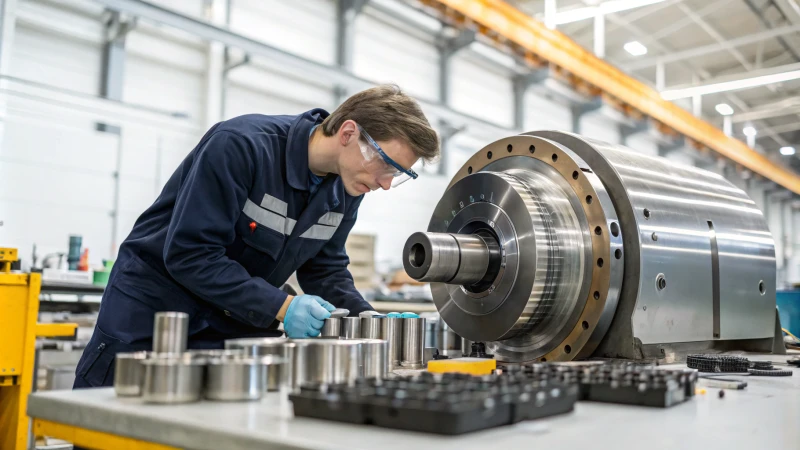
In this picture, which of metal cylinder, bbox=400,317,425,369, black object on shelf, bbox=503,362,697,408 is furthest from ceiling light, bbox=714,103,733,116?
black object on shelf, bbox=503,362,697,408

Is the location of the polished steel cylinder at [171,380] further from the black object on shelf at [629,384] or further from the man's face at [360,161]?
the man's face at [360,161]

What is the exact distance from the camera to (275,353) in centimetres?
81

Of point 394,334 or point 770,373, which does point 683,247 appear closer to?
point 770,373

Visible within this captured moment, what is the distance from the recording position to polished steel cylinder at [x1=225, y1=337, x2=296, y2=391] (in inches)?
30.0

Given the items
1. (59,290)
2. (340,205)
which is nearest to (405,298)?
(59,290)

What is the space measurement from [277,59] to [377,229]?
1957 millimetres

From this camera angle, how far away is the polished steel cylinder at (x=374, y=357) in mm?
836

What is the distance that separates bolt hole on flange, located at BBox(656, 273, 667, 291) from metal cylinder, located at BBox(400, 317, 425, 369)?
1.48ft

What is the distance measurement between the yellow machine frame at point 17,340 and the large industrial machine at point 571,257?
65.8 inches

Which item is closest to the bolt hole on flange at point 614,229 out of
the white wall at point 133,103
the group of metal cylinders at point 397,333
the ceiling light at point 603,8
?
the group of metal cylinders at point 397,333

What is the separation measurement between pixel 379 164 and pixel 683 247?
0.65 metres

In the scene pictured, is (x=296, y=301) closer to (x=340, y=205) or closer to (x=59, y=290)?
(x=340, y=205)

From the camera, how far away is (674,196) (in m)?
1.38

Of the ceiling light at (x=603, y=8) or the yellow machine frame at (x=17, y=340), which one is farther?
the ceiling light at (x=603, y=8)
